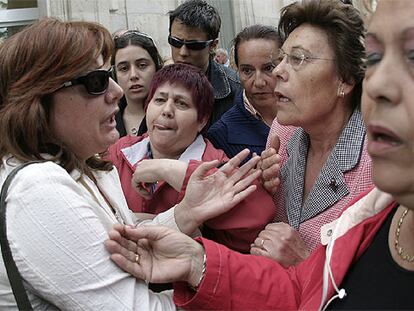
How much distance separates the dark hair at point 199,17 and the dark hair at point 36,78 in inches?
77.9

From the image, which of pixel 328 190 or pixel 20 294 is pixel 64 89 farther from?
pixel 328 190

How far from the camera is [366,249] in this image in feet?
5.23

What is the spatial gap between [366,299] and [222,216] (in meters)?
0.94

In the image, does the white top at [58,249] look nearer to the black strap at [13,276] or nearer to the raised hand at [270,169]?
the black strap at [13,276]

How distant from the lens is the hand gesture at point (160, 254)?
1.81 metres

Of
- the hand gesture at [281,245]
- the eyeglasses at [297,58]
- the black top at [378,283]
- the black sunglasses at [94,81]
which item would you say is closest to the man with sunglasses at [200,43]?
the eyeglasses at [297,58]

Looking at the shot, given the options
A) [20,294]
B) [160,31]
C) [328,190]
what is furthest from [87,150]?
[160,31]

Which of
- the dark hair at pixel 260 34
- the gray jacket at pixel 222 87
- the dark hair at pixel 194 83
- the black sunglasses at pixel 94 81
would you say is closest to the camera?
the black sunglasses at pixel 94 81

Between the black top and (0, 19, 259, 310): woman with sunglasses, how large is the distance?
2.03 ft

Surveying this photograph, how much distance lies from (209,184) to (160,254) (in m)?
0.47

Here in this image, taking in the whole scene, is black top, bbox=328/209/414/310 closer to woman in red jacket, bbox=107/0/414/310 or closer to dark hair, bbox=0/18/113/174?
woman in red jacket, bbox=107/0/414/310

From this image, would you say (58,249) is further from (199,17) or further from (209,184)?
(199,17)

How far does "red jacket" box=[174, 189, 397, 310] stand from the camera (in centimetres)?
163

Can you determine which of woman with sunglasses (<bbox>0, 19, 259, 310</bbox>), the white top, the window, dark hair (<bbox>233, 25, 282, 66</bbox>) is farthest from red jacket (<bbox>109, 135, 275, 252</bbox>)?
the window
